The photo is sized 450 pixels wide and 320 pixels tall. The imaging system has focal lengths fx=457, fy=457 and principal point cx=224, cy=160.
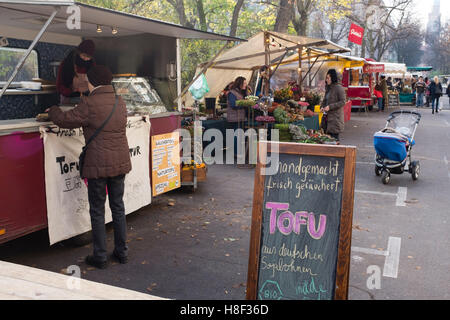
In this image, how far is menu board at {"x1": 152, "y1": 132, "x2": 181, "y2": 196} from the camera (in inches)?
255

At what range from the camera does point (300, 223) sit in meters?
3.26

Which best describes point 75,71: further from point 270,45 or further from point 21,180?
point 270,45

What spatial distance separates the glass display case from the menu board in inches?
16.7

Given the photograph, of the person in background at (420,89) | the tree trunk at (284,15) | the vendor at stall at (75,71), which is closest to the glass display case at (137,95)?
the vendor at stall at (75,71)

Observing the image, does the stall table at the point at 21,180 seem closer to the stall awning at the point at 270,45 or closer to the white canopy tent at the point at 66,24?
the white canopy tent at the point at 66,24

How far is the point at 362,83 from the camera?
28.6 meters

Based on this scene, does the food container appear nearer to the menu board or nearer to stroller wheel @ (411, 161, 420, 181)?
the menu board

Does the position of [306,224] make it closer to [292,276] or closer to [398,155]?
[292,276]

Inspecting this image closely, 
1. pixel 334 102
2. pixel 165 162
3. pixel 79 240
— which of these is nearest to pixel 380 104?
pixel 334 102

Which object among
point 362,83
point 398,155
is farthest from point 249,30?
point 398,155

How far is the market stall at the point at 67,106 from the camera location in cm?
449

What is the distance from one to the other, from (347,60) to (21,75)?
14.0 meters

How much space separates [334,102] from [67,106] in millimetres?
5164

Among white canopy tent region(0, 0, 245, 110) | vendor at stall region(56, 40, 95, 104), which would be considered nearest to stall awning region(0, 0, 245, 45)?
white canopy tent region(0, 0, 245, 110)
